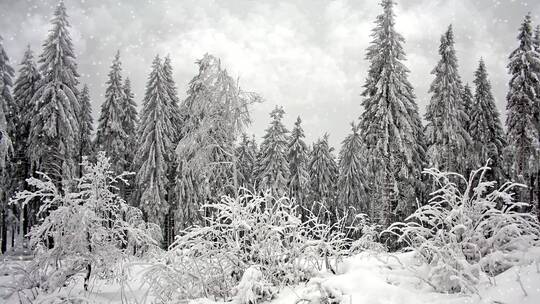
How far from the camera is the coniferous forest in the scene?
407cm

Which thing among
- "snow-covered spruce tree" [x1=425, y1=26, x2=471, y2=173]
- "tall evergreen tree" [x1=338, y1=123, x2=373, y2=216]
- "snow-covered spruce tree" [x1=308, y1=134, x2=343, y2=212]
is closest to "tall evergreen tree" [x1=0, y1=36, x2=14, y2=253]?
"snow-covered spruce tree" [x1=308, y1=134, x2=343, y2=212]

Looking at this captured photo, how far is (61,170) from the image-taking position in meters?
23.8

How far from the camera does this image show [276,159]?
29.2 metres

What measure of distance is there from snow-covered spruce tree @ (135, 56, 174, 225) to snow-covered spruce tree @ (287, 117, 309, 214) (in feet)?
34.0

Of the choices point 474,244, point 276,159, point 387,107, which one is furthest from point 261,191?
point 276,159

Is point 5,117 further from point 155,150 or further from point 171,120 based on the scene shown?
point 171,120

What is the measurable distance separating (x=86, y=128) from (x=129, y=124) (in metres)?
3.81

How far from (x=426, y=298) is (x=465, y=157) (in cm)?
2614

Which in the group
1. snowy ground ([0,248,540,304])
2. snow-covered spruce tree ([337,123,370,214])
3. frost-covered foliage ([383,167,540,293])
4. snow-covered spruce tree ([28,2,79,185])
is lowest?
snowy ground ([0,248,540,304])

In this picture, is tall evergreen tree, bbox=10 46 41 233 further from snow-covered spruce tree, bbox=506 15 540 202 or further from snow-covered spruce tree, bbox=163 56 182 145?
snow-covered spruce tree, bbox=506 15 540 202

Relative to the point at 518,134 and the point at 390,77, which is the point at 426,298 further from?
the point at 518,134

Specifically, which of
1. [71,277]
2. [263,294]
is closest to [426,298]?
[263,294]

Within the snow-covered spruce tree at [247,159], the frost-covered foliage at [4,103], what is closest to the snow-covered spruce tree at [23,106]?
the frost-covered foliage at [4,103]

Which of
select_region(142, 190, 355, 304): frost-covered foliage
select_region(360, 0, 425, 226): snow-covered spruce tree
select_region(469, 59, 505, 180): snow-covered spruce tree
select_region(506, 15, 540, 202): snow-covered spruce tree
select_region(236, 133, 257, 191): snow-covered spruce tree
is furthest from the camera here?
select_region(236, 133, 257, 191): snow-covered spruce tree
